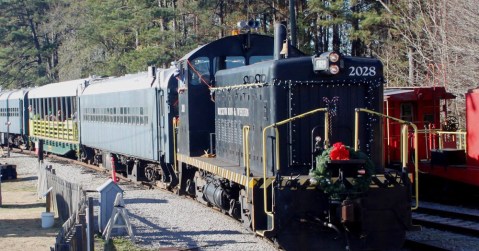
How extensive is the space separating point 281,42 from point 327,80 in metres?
1.56

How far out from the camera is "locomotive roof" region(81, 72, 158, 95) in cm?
1952

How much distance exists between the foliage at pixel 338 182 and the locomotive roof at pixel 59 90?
2052 cm

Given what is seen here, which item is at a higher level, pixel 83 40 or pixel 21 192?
pixel 83 40

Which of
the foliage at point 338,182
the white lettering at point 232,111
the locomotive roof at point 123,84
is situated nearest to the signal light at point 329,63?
the foliage at point 338,182

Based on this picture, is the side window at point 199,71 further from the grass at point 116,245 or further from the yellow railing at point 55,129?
A: the yellow railing at point 55,129

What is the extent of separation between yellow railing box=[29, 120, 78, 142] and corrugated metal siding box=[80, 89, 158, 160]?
141 centimetres

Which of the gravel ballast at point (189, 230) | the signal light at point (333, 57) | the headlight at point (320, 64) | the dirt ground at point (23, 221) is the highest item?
the signal light at point (333, 57)

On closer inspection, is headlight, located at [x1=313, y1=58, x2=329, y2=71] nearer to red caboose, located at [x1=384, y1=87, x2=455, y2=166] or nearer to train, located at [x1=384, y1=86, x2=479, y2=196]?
train, located at [x1=384, y1=86, x2=479, y2=196]

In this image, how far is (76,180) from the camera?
21.7 metres

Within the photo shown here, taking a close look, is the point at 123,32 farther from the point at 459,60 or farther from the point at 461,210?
the point at 461,210

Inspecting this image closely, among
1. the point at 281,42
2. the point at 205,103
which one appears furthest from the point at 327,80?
the point at 205,103

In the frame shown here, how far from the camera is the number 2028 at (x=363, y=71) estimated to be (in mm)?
10329

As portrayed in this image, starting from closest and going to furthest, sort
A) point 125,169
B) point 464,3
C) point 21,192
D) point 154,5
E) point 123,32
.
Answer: point 21,192, point 125,169, point 464,3, point 154,5, point 123,32

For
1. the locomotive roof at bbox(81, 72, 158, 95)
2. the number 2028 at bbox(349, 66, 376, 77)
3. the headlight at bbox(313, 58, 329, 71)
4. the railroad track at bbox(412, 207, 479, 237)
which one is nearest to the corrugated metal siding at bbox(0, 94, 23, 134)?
the locomotive roof at bbox(81, 72, 158, 95)
